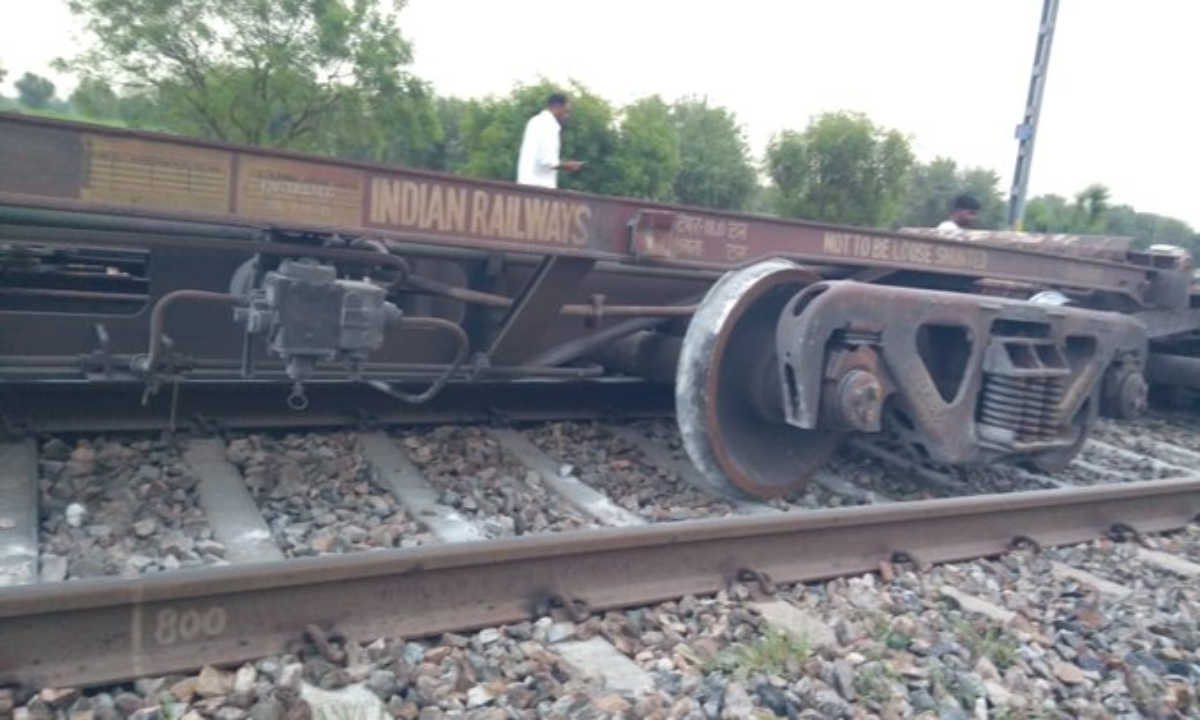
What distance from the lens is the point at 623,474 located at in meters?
5.56

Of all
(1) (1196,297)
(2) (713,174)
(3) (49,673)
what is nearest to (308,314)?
(3) (49,673)

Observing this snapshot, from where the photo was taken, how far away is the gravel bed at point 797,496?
547cm

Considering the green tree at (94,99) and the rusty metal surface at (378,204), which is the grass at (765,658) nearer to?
the rusty metal surface at (378,204)

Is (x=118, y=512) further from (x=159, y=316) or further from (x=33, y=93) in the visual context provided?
(x=33, y=93)

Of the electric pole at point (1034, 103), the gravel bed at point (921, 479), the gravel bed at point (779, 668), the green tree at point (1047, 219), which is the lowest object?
the gravel bed at point (779, 668)

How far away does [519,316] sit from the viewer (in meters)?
5.25

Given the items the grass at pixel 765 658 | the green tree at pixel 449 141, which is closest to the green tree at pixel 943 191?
the green tree at pixel 449 141

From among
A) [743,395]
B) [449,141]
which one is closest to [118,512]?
[743,395]

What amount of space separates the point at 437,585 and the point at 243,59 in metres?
15.6

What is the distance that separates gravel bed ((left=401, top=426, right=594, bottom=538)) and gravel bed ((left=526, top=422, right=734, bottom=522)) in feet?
1.03

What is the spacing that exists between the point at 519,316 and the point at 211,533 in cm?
178

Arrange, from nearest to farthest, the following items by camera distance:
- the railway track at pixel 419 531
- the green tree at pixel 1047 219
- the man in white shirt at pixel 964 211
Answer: the railway track at pixel 419 531 → the man in white shirt at pixel 964 211 → the green tree at pixel 1047 219

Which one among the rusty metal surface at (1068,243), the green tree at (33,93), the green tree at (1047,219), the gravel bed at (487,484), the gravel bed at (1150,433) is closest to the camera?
the gravel bed at (487,484)

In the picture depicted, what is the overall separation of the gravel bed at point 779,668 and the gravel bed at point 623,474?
102 cm
